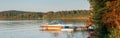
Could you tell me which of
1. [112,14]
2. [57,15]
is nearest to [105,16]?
[112,14]

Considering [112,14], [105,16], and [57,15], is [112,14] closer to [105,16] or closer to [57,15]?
[105,16]

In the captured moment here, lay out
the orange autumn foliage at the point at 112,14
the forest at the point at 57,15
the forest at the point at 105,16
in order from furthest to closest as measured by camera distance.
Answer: the forest at the point at 57,15 < the forest at the point at 105,16 < the orange autumn foliage at the point at 112,14

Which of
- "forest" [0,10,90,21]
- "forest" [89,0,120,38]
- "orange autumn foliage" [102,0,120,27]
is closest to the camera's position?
"orange autumn foliage" [102,0,120,27]

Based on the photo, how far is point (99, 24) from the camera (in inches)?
1127

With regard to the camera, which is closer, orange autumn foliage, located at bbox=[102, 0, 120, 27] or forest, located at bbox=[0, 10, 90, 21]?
orange autumn foliage, located at bbox=[102, 0, 120, 27]

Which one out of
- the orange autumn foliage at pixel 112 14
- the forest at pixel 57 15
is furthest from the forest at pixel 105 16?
the forest at pixel 57 15

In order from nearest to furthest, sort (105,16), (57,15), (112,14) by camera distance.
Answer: (112,14) → (105,16) → (57,15)

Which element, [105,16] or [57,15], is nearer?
[105,16]

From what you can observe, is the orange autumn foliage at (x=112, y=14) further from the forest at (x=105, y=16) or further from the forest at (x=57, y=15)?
the forest at (x=57, y=15)

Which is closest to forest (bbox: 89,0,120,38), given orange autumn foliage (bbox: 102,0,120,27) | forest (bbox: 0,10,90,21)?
orange autumn foliage (bbox: 102,0,120,27)

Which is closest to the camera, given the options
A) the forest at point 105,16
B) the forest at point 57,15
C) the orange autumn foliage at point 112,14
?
the orange autumn foliage at point 112,14

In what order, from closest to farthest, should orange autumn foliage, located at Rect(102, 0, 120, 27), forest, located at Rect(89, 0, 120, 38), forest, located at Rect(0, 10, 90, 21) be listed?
orange autumn foliage, located at Rect(102, 0, 120, 27)
forest, located at Rect(89, 0, 120, 38)
forest, located at Rect(0, 10, 90, 21)

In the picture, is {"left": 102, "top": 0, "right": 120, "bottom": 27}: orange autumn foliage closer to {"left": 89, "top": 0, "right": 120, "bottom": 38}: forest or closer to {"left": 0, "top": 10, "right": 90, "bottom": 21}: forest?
{"left": 89, "top": 0, "right": 120, "bottom": 38}: forest

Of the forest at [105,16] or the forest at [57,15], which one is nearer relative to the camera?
the forest at [105,16]
